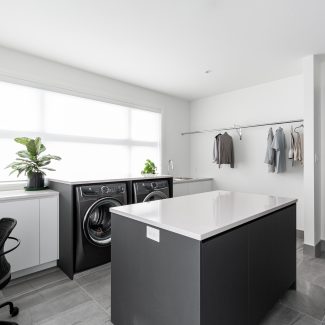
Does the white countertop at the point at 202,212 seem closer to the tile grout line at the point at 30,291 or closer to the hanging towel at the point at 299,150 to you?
the tile grout line at the point at 30,291

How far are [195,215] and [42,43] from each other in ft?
8.56

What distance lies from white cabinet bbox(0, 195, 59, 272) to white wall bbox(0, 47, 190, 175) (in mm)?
1556

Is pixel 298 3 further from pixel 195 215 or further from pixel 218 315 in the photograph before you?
pixel 218 315

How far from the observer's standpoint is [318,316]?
A: 69.1 inches

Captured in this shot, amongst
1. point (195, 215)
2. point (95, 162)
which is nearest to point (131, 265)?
point (195, 215)

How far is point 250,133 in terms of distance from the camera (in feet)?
13.7

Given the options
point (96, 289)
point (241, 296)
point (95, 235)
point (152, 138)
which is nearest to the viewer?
point (241, 296)

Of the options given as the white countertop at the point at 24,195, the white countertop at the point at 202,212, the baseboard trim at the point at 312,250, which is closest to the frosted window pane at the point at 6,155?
the white countertop at the point at 24,195

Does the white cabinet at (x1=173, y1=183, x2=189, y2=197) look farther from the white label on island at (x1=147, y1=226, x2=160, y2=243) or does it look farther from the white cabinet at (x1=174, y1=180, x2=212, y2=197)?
the white label on island at (x1=147, y1=226, x2=160, y2=243)

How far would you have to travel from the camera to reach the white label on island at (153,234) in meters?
1.29

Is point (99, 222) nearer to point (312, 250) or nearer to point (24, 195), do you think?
point (24, 195)

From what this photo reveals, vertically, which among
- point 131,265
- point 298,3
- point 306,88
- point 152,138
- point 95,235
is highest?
point 298,3

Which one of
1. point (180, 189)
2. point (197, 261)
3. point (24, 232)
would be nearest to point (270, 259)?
point (197, 261)

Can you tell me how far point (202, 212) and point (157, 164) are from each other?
123 inches
